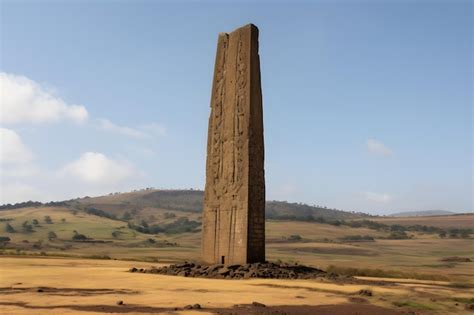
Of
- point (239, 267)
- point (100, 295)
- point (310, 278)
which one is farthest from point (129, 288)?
point (310, 278)

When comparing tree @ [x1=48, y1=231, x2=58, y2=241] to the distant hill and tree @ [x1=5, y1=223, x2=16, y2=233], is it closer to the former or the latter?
tree @ [x1=5, y1=223, x2=16, y2=233]

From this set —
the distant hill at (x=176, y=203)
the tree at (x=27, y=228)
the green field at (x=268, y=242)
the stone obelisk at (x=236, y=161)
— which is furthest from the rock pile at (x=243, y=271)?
the distant hill at (x=176, y=203)

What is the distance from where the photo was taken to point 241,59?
18.4 meters

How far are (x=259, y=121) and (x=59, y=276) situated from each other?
8.15 metres

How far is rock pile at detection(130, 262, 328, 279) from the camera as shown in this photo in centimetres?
1576

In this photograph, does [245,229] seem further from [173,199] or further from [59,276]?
[173,199]

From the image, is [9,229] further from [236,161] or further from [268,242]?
[236,161]

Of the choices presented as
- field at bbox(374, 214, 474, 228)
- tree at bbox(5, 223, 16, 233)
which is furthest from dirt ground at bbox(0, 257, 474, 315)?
field at bbox(374, 214, 474, 228)

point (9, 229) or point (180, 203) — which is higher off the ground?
point (180, 203)

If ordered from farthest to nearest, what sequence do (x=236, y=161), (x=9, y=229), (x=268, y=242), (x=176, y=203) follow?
(x=176, y=203), (x=9, y=229), (x=268, y=242), (x=236, y=161)

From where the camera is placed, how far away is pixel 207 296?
11180mm

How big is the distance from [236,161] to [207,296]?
7175 millimetres

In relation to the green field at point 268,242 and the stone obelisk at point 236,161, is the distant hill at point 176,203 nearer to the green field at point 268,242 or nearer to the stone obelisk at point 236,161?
the green field at point 268,242

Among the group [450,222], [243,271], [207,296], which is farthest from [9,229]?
[450,222]
